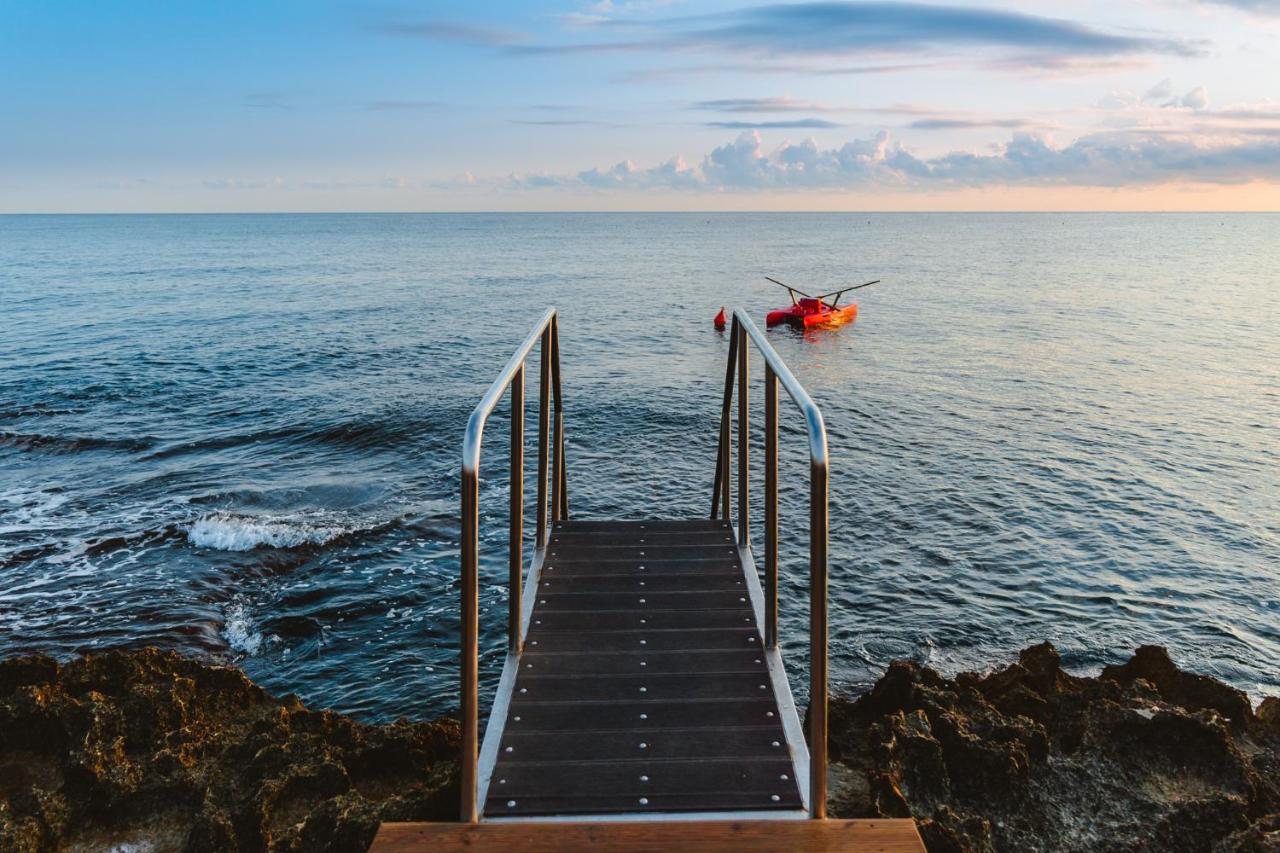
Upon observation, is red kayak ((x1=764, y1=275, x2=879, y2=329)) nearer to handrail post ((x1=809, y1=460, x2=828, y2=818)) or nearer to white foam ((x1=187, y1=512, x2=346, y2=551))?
white foam ((x1=187, y1=512, x2=346, y2=551))

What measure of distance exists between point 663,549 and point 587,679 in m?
1.79

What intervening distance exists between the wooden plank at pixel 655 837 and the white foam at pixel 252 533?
1041 centimetres

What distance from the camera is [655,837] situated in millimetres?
3025

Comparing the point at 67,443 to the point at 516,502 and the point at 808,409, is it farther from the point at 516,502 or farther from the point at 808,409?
the point at 808,409

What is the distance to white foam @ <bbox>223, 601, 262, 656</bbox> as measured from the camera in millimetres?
9953

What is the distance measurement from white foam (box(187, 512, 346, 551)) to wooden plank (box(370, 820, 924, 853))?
1041 cm

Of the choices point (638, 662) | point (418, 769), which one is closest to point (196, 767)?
point (418, 769)

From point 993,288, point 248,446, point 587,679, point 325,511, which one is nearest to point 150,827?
point 587,679

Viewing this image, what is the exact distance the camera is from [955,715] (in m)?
6.09

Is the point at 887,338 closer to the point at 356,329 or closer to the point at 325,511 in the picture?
the point at 356,329

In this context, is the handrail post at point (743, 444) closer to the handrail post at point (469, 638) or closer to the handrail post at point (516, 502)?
the handrail post at point (516, 502)

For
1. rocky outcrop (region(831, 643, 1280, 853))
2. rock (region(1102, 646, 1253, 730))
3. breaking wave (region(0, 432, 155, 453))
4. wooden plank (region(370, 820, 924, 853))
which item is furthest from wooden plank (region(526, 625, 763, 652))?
breaking wave (region(0, 432, 155, 453))

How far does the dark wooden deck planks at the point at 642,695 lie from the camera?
348cm

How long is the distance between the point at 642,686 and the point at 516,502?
1.05 metres
